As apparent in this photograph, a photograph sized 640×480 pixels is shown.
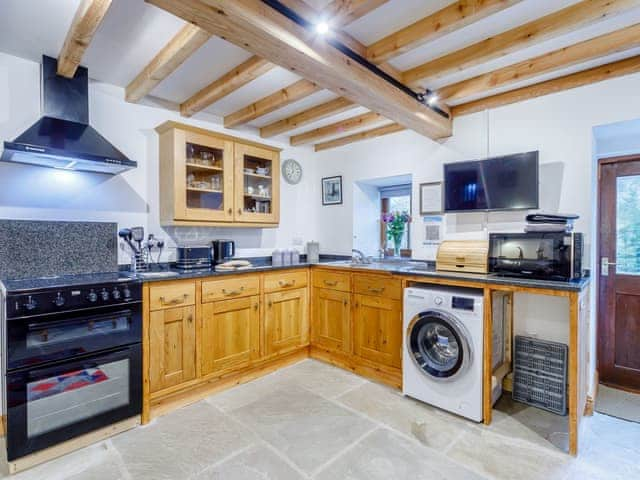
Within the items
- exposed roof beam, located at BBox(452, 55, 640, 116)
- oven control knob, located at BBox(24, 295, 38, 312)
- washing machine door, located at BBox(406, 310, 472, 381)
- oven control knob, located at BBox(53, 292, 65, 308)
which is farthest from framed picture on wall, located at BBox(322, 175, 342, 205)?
oven control knob, located at BBox(24, 295, 38, 312)

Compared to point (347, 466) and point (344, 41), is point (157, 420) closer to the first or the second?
point (347, 466)

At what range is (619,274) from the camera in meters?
2.87

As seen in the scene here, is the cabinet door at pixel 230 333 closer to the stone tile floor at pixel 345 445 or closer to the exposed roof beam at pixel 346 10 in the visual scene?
the stone tile floor at pixel 345 445

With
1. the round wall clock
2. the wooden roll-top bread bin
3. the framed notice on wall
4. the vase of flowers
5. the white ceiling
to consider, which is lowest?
the wooden roll-top bread bin

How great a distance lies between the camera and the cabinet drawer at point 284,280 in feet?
10.4

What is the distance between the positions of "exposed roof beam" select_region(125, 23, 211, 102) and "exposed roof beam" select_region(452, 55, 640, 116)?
7.35 feet

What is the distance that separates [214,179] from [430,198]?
2061mm

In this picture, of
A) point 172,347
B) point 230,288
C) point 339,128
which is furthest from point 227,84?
point 172,347

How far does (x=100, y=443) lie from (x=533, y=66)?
3.77 m

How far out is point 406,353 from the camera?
2.68 meters

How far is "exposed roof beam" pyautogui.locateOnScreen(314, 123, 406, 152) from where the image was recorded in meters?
3.57

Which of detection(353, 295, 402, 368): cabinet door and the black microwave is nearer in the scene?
the black microwave

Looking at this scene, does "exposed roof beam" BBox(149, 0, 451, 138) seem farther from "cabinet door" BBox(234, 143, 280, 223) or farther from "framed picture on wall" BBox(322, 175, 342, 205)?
"framed picture on wall" BBox(322, 175, 342, 205)

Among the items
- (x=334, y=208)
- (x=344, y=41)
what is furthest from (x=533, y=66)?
(x=334, y=208)
